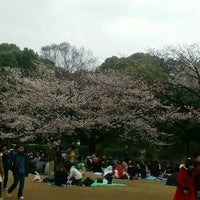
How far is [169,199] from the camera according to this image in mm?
12586

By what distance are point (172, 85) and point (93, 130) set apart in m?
6.84

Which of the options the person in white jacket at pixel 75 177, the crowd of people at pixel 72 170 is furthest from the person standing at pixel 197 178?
the person in white jacket at pixel 75 177

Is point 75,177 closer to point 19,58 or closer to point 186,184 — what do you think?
point 186,184

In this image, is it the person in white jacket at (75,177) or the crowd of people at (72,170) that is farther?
the person in white jacket at (75,177)

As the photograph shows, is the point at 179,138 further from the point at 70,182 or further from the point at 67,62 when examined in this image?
the point at 67,62

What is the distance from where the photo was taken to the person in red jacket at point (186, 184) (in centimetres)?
744

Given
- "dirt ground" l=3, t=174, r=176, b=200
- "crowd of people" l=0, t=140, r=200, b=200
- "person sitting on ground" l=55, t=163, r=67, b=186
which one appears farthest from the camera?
"person sitting on ground" l=55, t=163, r=67, b=186

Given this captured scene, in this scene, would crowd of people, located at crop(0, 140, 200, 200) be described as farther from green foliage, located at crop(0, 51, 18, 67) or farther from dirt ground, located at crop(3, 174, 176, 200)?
green foliage, located at crop(0, 51, 18, 67)

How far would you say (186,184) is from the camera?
7.49 metres

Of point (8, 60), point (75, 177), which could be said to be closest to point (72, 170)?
point (75, 177)

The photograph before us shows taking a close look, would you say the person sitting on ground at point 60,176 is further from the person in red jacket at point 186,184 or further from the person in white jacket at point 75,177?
the person in red jacket at point 186,184

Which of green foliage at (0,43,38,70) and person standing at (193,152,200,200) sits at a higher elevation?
green foliage at (0,43,38,70)

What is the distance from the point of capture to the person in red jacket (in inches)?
293

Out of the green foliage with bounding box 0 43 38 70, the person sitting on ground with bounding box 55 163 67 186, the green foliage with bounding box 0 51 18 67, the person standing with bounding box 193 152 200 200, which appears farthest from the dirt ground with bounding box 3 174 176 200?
the green foliage with bounding box 0 43 38 70
